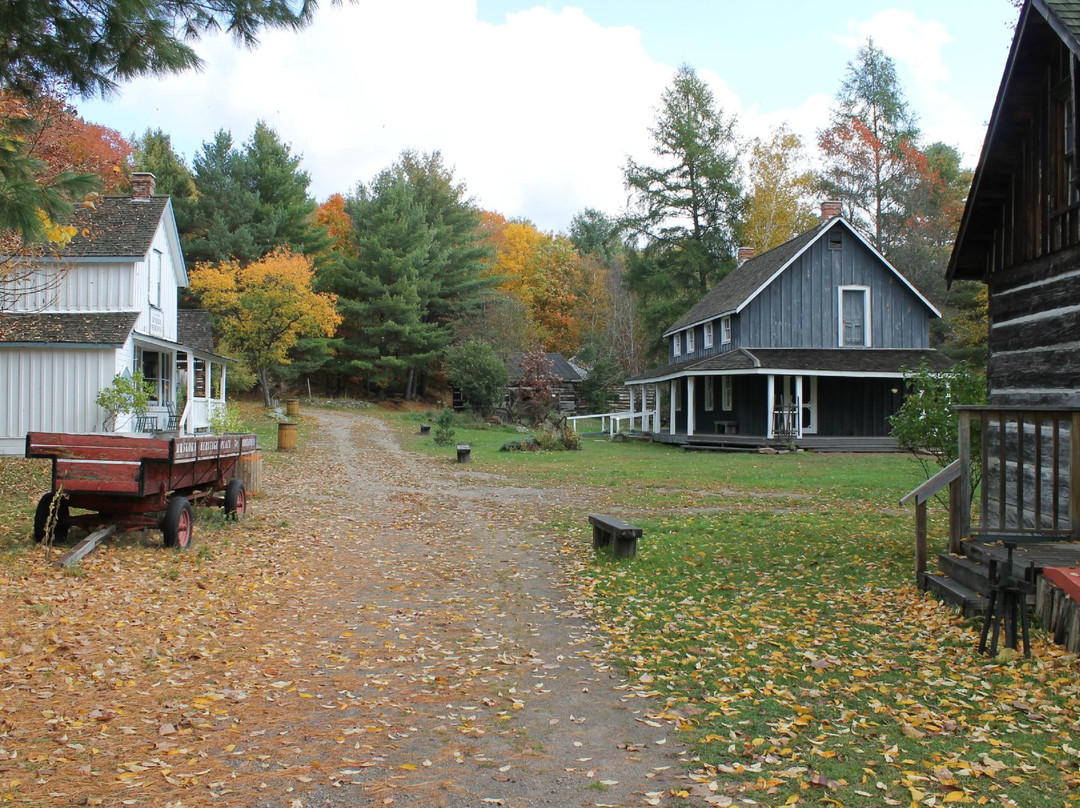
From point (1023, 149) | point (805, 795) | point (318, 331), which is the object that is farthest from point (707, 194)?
point (805, 795)

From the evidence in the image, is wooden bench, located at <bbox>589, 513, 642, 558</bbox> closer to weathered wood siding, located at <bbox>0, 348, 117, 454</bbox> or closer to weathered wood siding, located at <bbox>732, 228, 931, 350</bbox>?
weathered wood siding, located at <bbox>0, 348, 117, 454</bbox>

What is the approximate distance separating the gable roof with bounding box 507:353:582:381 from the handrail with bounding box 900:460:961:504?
38.3 metres

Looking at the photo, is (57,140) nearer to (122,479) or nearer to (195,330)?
(195,330)

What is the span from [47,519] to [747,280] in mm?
28855

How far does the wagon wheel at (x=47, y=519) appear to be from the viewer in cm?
967

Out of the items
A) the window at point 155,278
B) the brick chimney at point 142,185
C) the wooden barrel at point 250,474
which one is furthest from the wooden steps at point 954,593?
the brick chimney at point 142,185

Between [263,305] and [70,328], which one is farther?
[263,305]

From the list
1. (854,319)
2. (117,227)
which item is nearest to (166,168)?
(117,227)

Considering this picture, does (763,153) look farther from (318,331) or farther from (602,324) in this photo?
(318,331)

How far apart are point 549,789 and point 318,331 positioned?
4014 cm

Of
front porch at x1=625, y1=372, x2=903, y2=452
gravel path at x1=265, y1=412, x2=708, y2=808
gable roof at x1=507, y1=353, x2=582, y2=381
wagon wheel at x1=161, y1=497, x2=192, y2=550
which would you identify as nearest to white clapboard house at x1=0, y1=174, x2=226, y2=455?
wagon wheel at x1=161, y1=497, x2=192, y2=550

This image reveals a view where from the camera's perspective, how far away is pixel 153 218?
24.0 meters

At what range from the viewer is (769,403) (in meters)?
28.5

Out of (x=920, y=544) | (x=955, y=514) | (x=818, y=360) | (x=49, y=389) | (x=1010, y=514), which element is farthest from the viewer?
(x=818, y=360)
